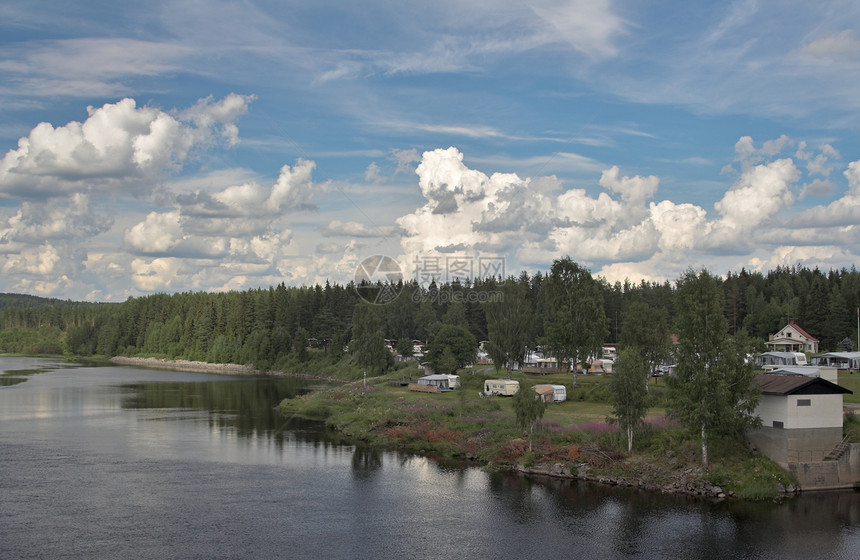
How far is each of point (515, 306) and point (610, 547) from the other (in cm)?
4839

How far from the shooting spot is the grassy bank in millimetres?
38125

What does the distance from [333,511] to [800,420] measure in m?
27.0

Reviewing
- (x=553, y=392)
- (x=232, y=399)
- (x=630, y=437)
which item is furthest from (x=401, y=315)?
(x=630, y=437)

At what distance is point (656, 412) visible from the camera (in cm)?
5262

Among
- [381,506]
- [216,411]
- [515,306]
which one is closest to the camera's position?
[381,506]

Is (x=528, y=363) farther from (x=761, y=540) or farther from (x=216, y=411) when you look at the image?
(x=761, y=540)

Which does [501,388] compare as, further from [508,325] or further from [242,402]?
[242,402]

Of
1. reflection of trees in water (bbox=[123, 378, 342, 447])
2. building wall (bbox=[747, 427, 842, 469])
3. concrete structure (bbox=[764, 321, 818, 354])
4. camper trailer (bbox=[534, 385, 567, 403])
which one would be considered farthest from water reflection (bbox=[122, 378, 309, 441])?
concrete structure (bbox=[764, 321, 818, 354])

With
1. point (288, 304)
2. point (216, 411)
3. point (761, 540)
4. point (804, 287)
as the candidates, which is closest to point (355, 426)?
point (216, 411)

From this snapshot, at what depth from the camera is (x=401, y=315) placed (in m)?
130

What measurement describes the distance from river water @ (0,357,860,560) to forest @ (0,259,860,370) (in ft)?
128

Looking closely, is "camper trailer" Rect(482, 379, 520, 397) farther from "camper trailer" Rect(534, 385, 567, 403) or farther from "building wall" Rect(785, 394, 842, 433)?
"building wall" Rect(785, 394, 842, 433)

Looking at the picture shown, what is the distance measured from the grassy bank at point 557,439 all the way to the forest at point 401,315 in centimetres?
1837

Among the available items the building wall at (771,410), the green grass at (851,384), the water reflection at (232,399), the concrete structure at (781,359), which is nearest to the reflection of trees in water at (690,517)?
the building wall at (771,410)
